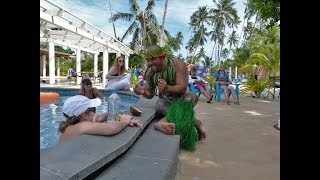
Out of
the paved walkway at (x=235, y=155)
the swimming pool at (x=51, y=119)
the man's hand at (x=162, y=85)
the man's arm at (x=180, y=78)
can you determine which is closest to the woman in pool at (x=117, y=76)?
the swimming pool at (x=51, y=119)

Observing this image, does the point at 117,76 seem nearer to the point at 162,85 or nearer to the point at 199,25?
the point at 162,85

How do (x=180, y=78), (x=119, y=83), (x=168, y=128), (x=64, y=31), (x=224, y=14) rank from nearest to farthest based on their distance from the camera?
(x=168, y=128)
(x=180, y=78)
(x=119, y=83)
(x=64, y=31)
(x=224, y=14)

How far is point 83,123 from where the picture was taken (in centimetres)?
261

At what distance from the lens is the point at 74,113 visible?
9.21ft

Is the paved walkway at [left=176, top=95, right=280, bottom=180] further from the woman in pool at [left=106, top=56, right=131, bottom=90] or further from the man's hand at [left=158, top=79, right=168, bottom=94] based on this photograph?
the woman in pool at [left=106, top=56, right=131, bottom=90]

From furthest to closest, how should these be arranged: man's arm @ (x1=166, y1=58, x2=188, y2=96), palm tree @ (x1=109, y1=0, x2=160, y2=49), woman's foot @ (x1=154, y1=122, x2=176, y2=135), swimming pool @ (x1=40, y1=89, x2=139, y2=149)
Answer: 1. palm tree @ (x1=109, y1=0, x2=160, y2=49)
2. swimming pool @ (x1=40, y1=89, x2=139, y2=149)
3. man's arm @ (x1=166, y1=58, x2=188, y2=96)
4. woman's foot @ (x1=154, y1=122, x2=176, y2=135)

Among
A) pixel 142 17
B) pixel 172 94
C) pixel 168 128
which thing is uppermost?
pixel 142 17

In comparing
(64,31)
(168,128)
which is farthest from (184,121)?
(64,31)

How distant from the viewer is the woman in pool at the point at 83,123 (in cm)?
255

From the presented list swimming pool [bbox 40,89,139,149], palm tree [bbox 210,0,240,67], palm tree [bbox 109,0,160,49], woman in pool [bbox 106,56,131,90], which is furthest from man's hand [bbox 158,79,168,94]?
palm tree [bbox 210,0,240,67]

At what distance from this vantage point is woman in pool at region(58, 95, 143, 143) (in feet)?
8.36

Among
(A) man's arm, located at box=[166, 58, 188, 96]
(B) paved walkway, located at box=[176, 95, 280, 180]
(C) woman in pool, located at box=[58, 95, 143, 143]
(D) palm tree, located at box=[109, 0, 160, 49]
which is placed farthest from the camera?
(D) palm tree, located at box=[109, 0, 160, 49]
